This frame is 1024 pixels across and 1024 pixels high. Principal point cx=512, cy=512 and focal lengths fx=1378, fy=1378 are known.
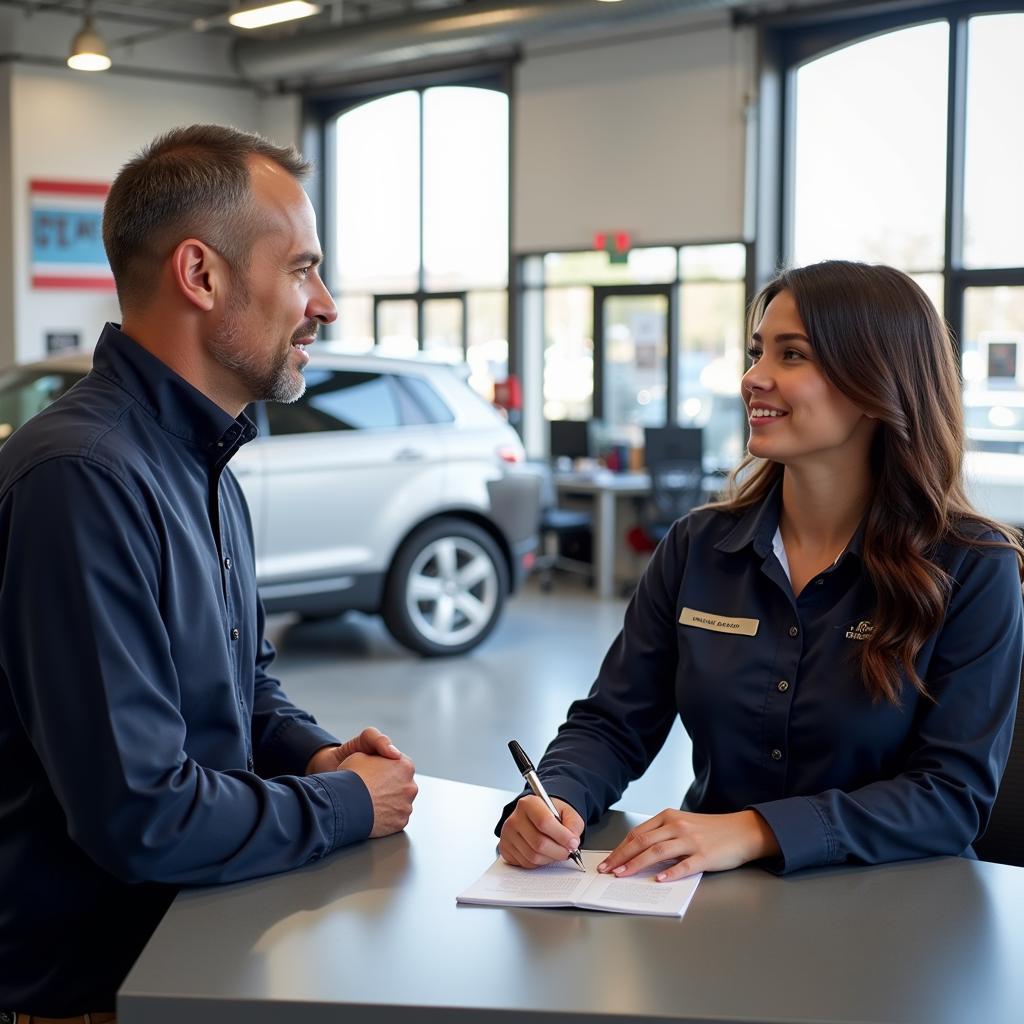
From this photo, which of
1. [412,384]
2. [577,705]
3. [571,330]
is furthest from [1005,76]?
[577,705]

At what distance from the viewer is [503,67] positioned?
435 inches

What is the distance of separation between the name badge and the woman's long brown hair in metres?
0.18

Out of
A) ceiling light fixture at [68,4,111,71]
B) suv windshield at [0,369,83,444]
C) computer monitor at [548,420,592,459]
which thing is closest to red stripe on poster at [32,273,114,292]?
ceiling light fixture at [68,4,111,71]

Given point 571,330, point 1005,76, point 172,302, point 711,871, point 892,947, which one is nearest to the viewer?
point 892,947

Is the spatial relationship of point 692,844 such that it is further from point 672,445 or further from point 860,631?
point 672,445

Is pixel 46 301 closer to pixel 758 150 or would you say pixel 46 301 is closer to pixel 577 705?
pixel 758 150

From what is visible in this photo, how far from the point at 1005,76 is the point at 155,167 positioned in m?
7.84

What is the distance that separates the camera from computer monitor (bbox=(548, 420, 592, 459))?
401 inches

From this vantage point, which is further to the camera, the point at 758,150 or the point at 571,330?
the point at 571,330

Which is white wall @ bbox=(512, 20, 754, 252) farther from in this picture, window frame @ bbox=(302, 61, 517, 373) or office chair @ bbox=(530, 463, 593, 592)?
office chair @ bbox=(530, 463, 593, 592)

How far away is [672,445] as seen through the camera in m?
9.22

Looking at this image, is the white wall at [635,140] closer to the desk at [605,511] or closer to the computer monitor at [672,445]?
the computer monitor at [672,445]

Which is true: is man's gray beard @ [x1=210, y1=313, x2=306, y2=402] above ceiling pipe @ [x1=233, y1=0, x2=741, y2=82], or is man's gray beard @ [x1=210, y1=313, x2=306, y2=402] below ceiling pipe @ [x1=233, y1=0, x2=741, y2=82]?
below

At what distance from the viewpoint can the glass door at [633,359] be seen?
1030 cm
